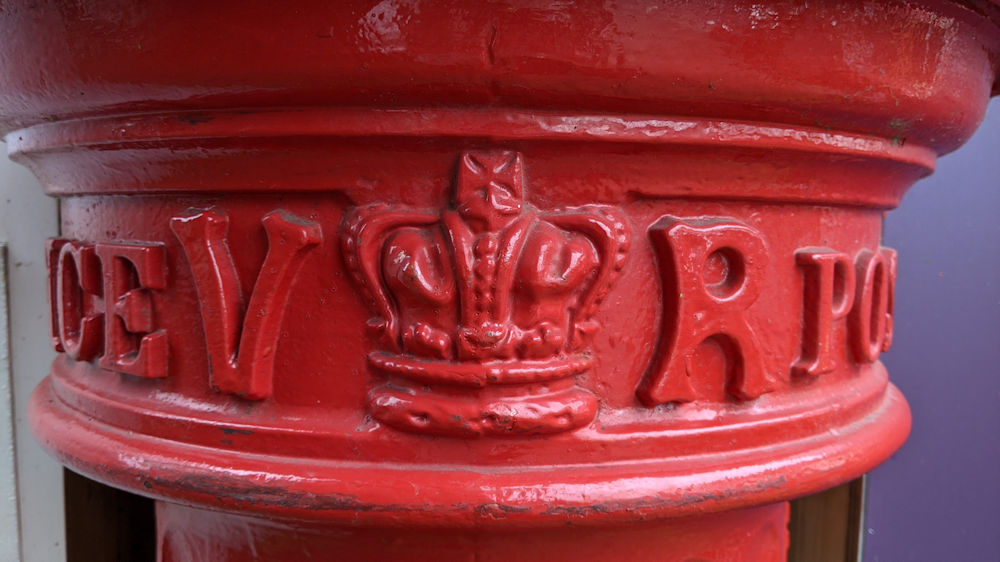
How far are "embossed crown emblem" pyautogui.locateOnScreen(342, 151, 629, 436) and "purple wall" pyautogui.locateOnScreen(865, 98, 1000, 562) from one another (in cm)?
131

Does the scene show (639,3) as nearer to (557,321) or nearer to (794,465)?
(557,321)

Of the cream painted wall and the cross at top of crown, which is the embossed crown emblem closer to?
the cross at top of crown

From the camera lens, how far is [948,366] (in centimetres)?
165

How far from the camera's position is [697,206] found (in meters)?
0.71

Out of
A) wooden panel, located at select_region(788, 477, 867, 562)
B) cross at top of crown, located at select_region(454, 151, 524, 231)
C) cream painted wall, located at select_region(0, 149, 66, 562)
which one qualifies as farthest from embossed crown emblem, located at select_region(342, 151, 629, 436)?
wooden panel, located at select_region(788, 477, 867, 562)

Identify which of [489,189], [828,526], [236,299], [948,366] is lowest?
[828,526]

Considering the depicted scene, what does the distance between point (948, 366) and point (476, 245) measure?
4.95 feet

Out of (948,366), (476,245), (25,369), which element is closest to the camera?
(476,245)

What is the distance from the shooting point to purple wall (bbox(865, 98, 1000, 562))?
5.27 feet

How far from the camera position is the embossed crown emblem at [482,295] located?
25.4 inches

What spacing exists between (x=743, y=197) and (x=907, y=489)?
1352 mm

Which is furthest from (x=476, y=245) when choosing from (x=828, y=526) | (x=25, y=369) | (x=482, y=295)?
(x=828, y=526)

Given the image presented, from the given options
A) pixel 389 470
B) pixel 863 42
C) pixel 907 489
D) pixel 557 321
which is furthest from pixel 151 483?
pixel 907 489

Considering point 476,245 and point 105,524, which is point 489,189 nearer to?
point 476,245
